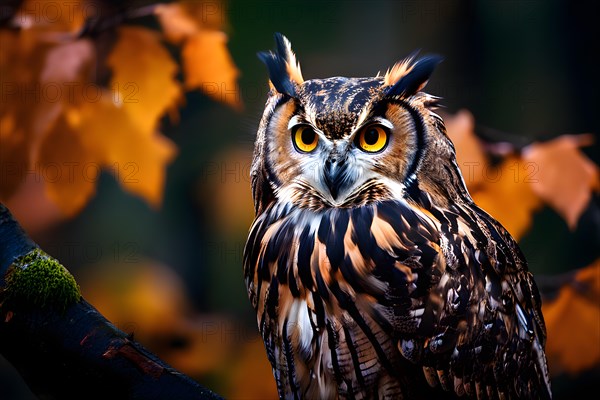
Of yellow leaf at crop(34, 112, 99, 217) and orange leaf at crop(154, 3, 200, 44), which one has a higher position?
orange leaf at crop(154, 3, 200, 44)

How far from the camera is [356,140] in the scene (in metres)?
1.15

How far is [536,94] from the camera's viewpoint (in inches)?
79.9

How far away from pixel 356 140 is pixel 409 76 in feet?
0.55

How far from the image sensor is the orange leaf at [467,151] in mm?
1817

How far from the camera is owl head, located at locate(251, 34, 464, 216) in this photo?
3.72ft

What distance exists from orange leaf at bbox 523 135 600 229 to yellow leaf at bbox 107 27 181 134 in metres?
1.13

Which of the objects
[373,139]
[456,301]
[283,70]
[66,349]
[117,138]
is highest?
[117,138]

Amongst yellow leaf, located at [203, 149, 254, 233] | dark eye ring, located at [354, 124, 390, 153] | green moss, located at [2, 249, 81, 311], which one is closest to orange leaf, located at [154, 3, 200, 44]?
yellow leaf, located at [203, 149, 254, 233]

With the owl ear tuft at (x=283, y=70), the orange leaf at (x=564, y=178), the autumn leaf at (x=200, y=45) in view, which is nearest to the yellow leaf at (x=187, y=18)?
the autumn leaf at (x=200, y=45)

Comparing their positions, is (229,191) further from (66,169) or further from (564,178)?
(564,178)

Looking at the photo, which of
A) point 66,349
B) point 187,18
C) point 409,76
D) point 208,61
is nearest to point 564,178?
point 409,76

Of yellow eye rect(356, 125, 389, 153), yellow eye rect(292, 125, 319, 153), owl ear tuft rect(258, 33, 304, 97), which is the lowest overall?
yellow eye rect(356, 125, 389, 153)

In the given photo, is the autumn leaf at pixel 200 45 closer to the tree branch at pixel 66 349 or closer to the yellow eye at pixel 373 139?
the yellow eye at pixel 373 139

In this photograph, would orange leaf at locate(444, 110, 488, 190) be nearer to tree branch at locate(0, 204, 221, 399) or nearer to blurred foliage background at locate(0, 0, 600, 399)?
blurred foliage background at locate(0, 0, 600, 399)
